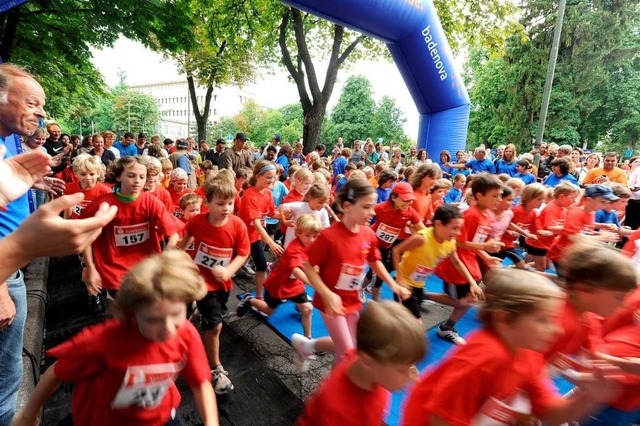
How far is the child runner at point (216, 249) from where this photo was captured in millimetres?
2766

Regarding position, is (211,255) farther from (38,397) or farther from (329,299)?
(38,397)

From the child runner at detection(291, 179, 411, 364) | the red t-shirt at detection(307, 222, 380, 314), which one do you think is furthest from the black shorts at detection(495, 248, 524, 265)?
the red t-shirt at detection(307, 222, 380, 314)

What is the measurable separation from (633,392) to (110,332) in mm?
2401

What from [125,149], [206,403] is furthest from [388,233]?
[125,149]

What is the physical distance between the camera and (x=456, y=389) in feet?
4.28

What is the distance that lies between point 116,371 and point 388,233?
3.44 metres

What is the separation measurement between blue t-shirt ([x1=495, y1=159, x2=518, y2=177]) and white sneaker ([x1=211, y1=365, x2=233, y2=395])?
24.7ft

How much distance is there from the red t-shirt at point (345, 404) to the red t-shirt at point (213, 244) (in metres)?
1.65

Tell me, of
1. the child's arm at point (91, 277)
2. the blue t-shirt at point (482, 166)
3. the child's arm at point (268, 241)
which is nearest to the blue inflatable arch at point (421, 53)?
the blue t-shirt at point (482, 166)

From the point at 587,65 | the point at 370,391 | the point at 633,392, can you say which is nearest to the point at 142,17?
the point at 370,391

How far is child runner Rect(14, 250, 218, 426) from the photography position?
4.43 ft

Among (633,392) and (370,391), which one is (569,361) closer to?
(633,392)

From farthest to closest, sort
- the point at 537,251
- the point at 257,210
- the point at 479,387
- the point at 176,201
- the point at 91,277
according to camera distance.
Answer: the point at 176,201, the point at 537,251, the point at 257,210, the point at 91,277, the point at 479,387

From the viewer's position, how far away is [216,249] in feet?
9.42
